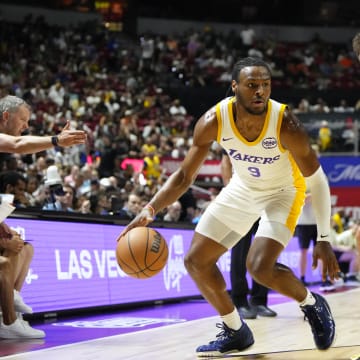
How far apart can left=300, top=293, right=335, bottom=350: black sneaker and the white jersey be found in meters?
0.86

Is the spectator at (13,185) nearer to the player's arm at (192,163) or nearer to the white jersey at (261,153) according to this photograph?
the player's arm at (192,163)

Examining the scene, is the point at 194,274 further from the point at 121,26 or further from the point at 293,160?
the point at 121,26

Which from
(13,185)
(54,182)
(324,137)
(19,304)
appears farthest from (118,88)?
(19,304)

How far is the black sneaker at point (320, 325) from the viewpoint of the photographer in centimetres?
511

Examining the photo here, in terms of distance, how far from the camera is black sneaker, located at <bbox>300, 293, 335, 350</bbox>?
201 inches

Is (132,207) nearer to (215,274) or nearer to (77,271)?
(77,271)

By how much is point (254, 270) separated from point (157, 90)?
65.6 feet

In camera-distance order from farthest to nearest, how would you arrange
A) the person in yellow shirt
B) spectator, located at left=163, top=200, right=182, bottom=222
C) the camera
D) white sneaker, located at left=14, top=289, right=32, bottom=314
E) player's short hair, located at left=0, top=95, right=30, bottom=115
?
the person in yellow shirt < spectator, located at left=163, top=200, right=182, bottom=222 < the camera < white sneaker, located at left=14, top=289, right=32, bottom=314 < player's short hair, located at left=0, top=95, right=30, bottom=115

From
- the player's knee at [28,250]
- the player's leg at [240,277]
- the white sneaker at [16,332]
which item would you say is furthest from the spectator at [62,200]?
the white sneaker at [16,332]

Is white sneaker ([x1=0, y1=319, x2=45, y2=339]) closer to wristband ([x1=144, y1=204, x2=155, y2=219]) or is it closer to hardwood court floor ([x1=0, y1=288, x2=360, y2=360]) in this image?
hardwood court floor ([x1=0, y1=288, x2=360, y2=360])

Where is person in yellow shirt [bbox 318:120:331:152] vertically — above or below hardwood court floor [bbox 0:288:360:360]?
above

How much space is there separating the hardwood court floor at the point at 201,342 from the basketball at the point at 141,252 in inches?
23.8

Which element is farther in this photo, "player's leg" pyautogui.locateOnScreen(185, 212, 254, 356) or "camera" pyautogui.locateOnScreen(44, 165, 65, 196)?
"camera" pyautogui.locateOnScreen(44, 165, 65, 196)

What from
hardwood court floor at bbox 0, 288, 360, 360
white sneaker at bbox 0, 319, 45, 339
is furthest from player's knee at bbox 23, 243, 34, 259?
hardwood court floor at bbox 0, 288, 360, 360
